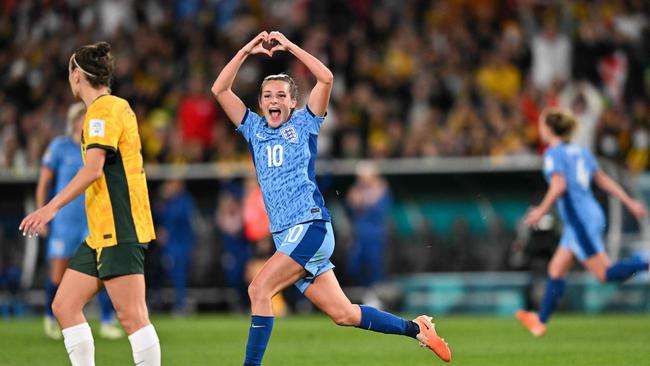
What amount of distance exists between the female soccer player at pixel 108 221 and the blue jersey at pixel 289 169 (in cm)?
100

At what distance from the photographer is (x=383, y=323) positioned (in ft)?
29.9

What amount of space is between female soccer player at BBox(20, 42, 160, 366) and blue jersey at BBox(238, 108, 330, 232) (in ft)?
3.28

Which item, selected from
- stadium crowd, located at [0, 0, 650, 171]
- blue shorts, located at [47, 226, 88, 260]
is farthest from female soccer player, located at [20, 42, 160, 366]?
stadium crowd, located at [0, 0, 650, 171]

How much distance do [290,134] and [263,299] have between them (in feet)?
4.03

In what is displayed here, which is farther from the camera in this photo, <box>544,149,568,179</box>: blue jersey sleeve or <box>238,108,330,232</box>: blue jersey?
<box>544,149,568,179</box>: blue jersey sleeve

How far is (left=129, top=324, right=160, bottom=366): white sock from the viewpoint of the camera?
800 cm

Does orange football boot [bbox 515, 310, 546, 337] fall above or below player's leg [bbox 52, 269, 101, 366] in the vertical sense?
below

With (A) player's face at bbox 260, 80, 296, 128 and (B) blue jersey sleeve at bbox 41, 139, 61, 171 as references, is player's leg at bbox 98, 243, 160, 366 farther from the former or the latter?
(B) blue jersey sleeve at bbox 41, 139, 61, 171

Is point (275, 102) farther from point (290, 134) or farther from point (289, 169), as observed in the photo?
point (289, 169)

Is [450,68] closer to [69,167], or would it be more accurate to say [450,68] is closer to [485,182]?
[485,182]

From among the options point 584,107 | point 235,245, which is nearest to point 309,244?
point 584,107

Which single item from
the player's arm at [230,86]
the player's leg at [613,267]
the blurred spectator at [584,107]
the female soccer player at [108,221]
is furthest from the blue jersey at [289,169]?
the blurred spectator at [584,107]

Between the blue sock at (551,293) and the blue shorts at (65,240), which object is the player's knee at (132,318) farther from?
the blue sock at (551,293)

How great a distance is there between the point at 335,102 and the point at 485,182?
10.8 feet
